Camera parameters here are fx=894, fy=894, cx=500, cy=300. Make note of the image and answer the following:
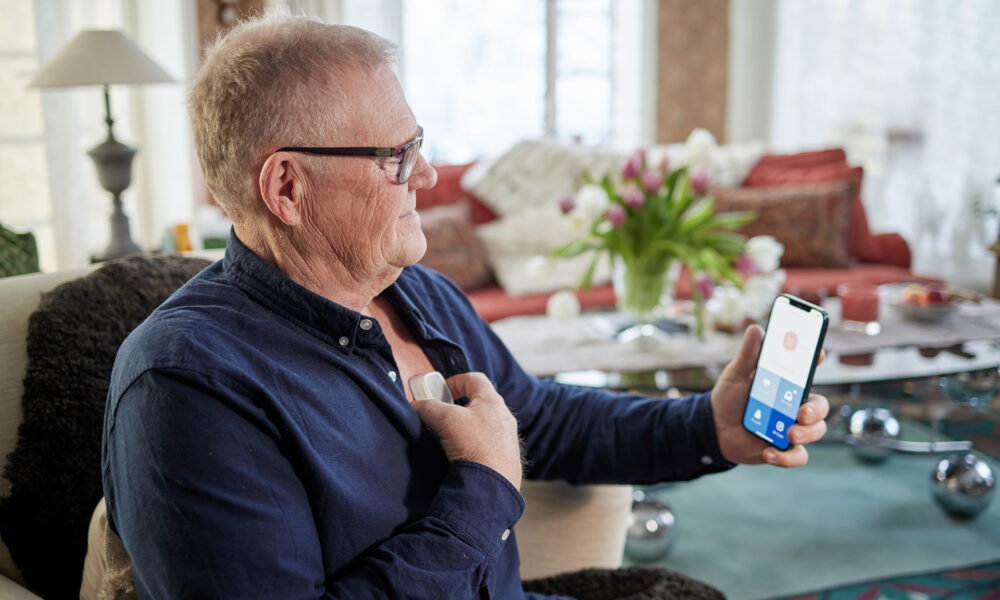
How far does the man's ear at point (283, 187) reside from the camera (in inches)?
36.7

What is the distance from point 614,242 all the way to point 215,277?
1376mm

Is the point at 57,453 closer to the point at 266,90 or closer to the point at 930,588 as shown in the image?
the point at 266,90

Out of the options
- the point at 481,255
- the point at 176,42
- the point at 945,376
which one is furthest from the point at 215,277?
the point at 176,42

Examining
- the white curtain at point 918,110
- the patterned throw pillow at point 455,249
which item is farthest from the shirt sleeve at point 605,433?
the white curtain at point 918,110

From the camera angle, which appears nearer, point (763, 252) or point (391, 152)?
point (391, 152)

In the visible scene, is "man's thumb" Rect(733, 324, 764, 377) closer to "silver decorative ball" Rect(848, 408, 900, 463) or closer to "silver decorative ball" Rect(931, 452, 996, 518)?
"silver decorative ball" Rect(931, 452, 996, 518)

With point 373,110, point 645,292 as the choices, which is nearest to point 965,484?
point 645,292

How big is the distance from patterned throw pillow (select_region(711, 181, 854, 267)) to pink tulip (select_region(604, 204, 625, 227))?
1.46 meters

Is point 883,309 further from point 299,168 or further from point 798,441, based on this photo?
point 299,168

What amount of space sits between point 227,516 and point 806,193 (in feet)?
10.3

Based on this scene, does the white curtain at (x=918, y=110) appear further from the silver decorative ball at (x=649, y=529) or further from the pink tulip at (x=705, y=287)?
the silver decorative ball at (x=649, y=529)

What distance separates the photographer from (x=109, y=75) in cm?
260

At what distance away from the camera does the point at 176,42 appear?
4289 millimetres

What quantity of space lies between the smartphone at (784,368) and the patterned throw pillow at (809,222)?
244 cm
